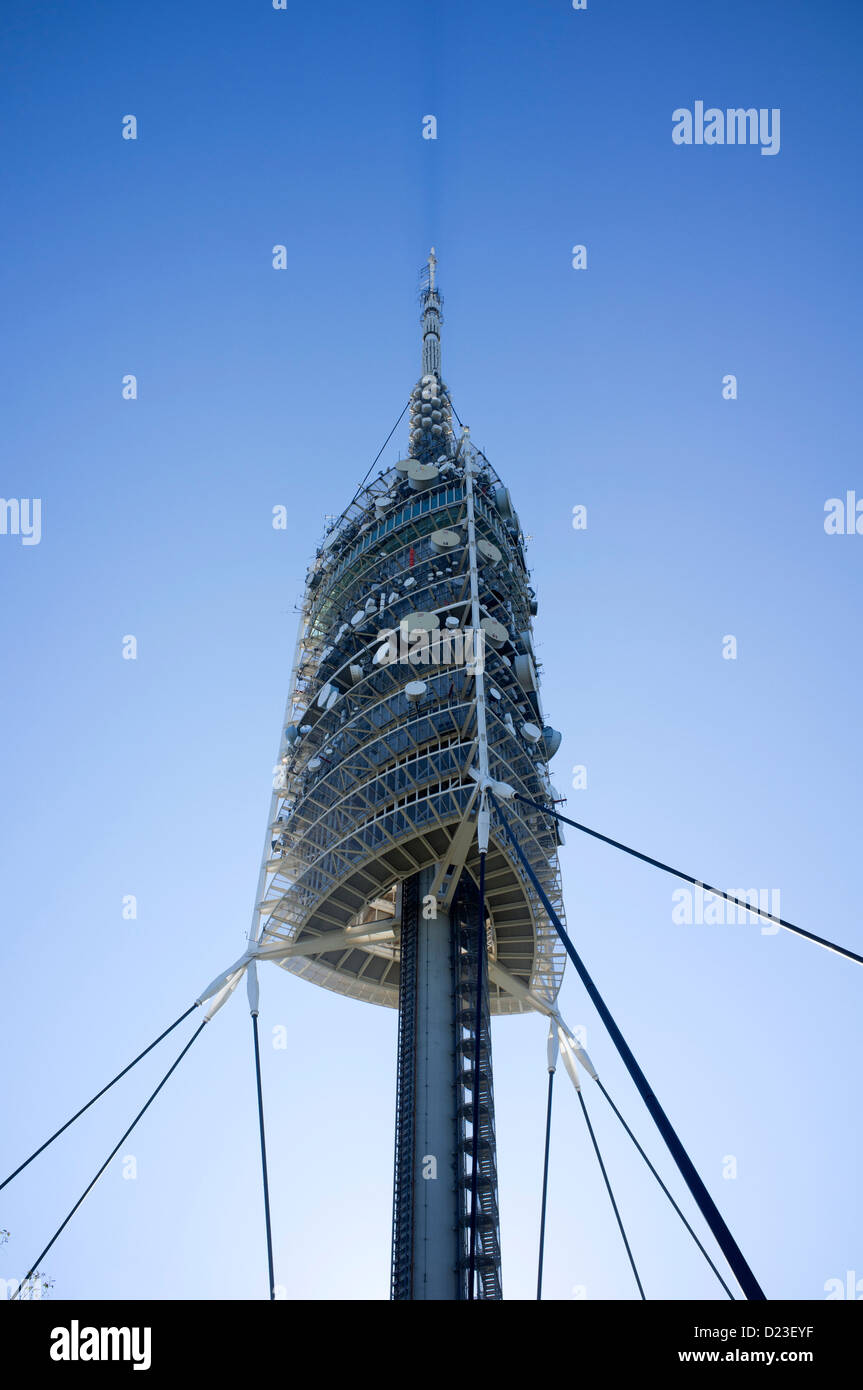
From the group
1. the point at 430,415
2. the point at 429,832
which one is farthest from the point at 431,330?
the point at 429,832

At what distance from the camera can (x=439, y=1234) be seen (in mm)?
35156

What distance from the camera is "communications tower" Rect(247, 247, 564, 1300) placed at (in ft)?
121

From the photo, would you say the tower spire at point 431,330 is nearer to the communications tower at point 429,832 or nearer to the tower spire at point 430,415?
the tower spire at point 430,415

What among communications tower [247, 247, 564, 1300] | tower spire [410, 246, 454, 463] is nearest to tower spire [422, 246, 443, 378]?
tower spire [410, 246, 454, 463]

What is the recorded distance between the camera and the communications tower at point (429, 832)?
121 feet

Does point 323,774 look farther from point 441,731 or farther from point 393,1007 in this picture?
point 393,1007

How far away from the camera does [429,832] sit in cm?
4109

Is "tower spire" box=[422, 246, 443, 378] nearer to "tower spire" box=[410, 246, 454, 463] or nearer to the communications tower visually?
"tower spire" box=[410, 246, 454, 463]

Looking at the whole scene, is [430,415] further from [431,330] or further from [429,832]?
[429,832]

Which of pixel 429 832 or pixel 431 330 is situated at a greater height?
pixel 431 330

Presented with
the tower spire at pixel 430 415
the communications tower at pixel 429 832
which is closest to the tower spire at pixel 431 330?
the tower spire at pixel 430 415

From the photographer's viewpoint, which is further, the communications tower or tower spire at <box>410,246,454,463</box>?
tower spire at <box>410,246,454,463</box>

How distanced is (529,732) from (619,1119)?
642 inches

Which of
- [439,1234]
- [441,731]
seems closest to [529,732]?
[441,731]
